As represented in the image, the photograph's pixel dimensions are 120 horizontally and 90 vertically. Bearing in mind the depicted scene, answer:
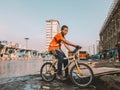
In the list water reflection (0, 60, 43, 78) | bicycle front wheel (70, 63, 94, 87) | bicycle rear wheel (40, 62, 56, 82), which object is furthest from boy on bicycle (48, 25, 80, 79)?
water reflection (0, 60, 43, 78)

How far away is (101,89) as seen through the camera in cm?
724

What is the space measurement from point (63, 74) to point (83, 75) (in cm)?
121

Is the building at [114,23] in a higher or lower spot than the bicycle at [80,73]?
higher

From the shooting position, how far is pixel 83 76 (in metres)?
7.86

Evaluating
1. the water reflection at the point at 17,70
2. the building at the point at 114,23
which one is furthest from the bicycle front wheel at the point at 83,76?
the building at the point at 114,23

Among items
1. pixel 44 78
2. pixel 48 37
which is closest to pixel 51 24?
pixel 48 37

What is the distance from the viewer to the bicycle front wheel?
25.2 ft

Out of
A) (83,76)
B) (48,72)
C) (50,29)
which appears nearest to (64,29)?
(48,72)

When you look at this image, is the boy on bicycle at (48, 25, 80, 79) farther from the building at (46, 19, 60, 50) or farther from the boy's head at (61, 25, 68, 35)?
the building at (46, 19, 60, 50)

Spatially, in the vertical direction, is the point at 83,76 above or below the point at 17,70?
below

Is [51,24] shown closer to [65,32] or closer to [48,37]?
[48,37]

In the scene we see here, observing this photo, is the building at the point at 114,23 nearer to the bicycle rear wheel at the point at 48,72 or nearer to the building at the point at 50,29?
the bicycle rear wheel at the point at 48,72

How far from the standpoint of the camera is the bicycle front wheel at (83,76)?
767cm

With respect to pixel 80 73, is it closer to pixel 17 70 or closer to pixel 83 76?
pixel 83 76
